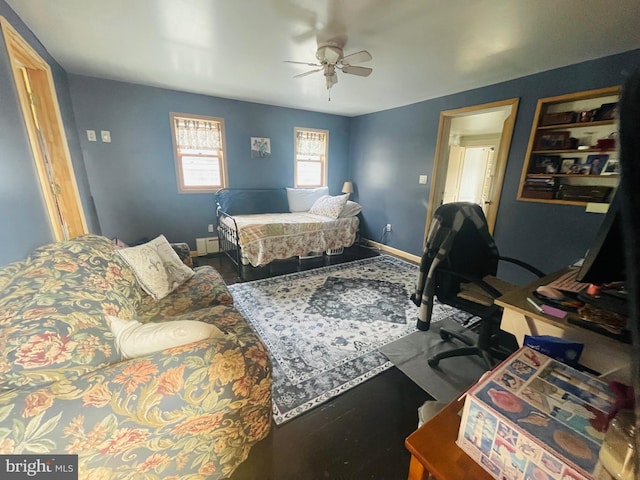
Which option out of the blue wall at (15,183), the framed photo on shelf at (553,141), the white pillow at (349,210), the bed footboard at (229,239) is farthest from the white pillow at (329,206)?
the blue wall at (15,183)

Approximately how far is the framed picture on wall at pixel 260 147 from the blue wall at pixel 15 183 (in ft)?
8.23

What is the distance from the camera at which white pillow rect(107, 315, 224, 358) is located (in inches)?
37.5

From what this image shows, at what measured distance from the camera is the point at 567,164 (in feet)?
8.45

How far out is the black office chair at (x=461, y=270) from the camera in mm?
1634

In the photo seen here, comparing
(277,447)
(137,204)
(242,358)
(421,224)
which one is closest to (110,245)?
(242,358)

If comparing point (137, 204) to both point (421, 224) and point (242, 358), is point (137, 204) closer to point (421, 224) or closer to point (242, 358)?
point (242, 358)

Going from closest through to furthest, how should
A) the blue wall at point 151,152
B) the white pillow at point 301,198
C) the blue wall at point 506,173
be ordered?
1. the blue wall at point 506,173
2. the blue wall at point 151,152
3. the white pillow at point 301,198

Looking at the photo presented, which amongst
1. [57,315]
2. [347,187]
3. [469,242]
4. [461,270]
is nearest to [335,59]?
[469,242]

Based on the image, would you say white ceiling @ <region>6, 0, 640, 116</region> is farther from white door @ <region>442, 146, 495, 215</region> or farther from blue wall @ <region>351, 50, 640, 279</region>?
white door @ <region>442, 146, 495, 215</region>

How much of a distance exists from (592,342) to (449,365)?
1.13 meters

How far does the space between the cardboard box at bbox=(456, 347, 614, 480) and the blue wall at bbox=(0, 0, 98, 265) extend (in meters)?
2.25

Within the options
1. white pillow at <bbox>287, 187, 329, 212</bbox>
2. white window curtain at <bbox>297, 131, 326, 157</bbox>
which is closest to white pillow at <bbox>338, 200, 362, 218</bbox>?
white pillow at <bbox>287, 187, 329, 212</bbox>

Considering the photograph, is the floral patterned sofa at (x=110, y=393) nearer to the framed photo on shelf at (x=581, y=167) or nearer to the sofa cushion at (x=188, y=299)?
the sofa cushion at (x=188, y=299)

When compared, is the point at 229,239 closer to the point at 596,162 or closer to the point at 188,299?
the point at 188,299
